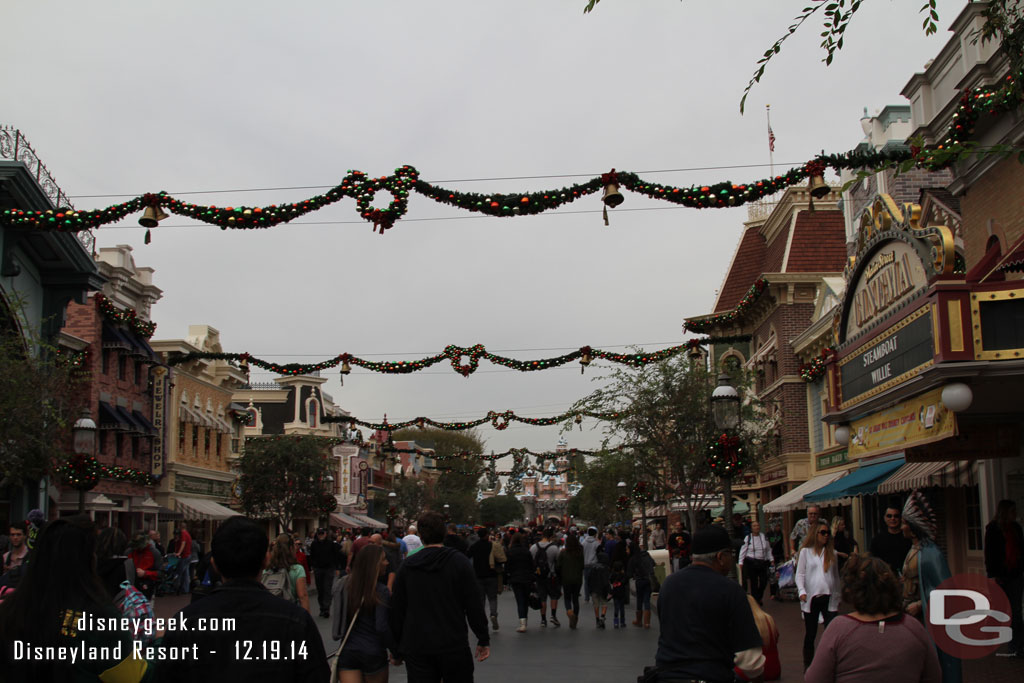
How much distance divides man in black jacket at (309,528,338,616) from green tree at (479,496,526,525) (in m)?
112

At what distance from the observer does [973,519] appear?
19.5 m

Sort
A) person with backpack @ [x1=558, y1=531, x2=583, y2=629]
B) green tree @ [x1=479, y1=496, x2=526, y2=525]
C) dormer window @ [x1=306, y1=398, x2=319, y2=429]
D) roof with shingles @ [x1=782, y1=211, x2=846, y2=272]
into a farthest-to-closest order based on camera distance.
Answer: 1. green tree @ [x1=479, y1=496, x2=526, y2=525]
2. dormer window @ [x1=306, y1=398, x2=319, y2=429]
3. roof with shingles @ [x1=782, y1=211, x2=846, y2=272]
4. person with backpack @ [x1=558, y1=531, x2=583, y2=629]

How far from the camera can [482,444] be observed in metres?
101

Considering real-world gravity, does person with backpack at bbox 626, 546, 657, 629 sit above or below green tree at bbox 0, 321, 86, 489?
below

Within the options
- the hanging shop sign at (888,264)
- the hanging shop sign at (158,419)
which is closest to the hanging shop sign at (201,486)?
the hanging shop sign at (158,419)

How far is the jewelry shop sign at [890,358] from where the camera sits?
12.8 m

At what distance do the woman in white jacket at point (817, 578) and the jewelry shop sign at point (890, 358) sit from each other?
8.65ft

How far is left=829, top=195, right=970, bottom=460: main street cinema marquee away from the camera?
40.1 ft

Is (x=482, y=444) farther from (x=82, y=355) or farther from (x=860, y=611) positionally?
(x=860, y=611)

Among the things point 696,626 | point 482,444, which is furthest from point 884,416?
point 482,444

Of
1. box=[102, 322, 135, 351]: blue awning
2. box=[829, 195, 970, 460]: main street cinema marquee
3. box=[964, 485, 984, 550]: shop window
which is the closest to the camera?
box=[829, 195, 970, 460]: main street cinema marquee

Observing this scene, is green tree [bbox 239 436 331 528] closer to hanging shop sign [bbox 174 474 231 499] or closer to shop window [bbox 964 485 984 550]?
hanging shop sign [bbox 174 474 231 499]

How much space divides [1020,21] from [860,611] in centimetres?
607

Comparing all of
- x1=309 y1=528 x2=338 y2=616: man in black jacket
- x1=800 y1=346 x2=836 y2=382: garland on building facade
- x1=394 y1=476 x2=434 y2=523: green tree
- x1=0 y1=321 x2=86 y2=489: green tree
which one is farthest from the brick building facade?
x1=394 y1=476 x2=434 y2=523: green tree
